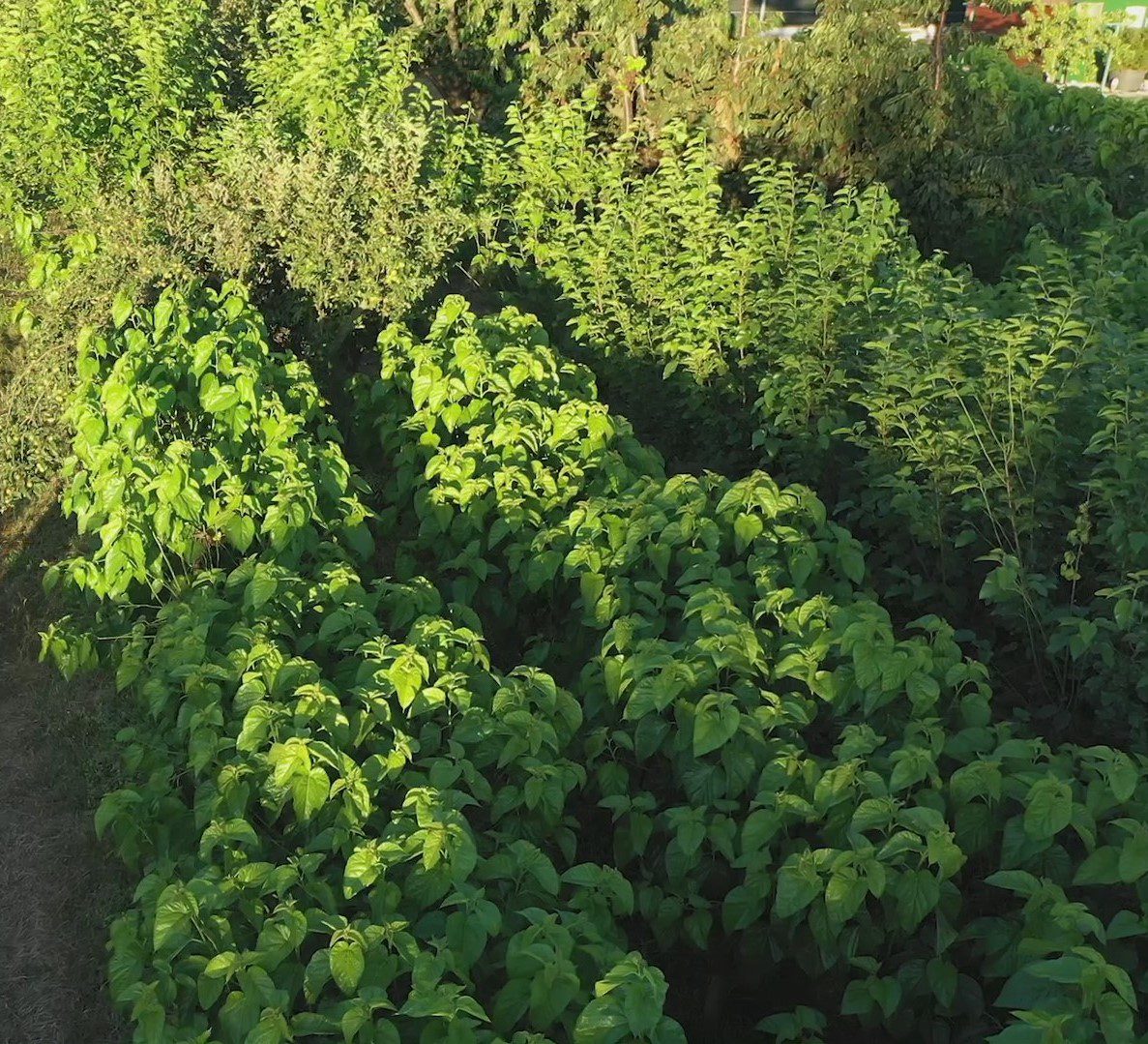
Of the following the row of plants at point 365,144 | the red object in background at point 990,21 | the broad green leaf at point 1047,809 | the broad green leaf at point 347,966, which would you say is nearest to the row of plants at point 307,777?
the broad green leaf at point 347,966

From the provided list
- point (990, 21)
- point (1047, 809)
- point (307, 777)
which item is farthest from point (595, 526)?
point (990, 21)

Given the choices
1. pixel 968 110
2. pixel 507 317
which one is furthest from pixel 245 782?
pixel 968 110

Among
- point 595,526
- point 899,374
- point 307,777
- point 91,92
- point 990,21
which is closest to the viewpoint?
point 307,777

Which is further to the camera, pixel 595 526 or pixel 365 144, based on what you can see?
pixel 365 144

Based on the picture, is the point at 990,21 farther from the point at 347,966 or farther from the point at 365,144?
the point at 347,966

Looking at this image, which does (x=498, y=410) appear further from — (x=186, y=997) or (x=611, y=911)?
(x=186, y=997)

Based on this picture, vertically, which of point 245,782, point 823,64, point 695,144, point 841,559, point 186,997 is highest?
point 823,64

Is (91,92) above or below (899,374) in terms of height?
above
